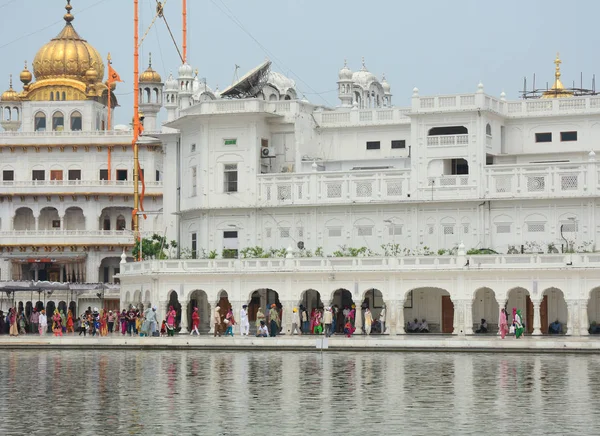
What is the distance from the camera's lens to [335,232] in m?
71.6

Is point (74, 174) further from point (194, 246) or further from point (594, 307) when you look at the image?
point (594, 307)

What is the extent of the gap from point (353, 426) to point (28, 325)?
147ft

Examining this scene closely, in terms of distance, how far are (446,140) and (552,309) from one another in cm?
997

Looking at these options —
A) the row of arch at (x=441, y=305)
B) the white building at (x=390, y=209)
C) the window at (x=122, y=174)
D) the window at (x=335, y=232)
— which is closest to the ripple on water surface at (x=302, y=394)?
the row of arch at (x=441, y=305)

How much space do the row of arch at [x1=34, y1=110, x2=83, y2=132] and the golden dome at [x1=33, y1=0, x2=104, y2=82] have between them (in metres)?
3.54

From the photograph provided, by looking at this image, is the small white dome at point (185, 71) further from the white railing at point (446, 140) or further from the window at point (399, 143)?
the white railing at point (446, 140)

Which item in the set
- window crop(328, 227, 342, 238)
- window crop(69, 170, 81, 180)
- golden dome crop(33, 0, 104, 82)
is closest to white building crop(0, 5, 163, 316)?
window crop(69, 170, 81, 180)

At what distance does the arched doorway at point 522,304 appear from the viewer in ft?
214

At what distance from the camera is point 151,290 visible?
68.6 meters

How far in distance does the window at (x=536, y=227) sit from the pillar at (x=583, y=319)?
7.54 metres

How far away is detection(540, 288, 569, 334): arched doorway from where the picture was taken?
212 feet

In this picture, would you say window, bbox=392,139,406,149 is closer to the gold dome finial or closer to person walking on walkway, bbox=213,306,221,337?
person walking on walkway, bbox=213,306,221,337

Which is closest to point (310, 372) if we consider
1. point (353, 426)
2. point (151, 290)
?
point (353, 426)

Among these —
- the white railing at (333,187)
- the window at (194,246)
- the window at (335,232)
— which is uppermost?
the white railing at (333,187)
